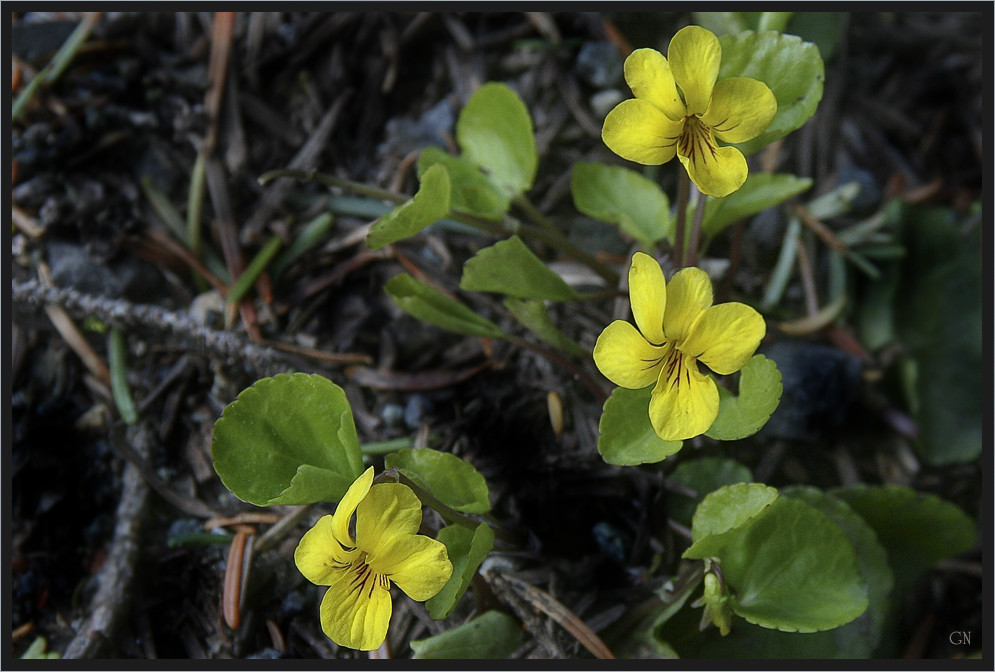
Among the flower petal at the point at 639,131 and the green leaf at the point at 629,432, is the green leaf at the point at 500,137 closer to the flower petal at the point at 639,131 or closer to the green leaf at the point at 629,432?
the flower petal at the point at 639,131

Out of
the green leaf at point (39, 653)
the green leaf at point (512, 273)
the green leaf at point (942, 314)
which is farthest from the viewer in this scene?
the green leaf at point (942, 314)

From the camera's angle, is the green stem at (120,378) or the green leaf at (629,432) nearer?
the green leaf at (629,432)

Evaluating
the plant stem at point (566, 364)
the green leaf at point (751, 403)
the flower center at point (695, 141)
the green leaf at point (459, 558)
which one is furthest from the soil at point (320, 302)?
the flower center at point (695, 141)

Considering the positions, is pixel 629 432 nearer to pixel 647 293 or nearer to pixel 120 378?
pixel 647 293

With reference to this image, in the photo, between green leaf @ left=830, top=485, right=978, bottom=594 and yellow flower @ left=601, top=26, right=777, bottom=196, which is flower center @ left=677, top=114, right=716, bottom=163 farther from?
green leaf @ left=830, top=485, right=978, bottom=594

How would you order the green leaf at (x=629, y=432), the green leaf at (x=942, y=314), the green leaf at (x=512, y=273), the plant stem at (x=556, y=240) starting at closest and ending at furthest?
the green leaf at (x=629, y=432)
the green leaf at (x=512, y=273)
the plant stem at (x=556, y=240)
the green leaf at (x=942, y=314)

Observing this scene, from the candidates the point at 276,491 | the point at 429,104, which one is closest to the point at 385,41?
the point at 429,104

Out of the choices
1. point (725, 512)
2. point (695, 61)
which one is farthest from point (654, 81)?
point (725, 512)
